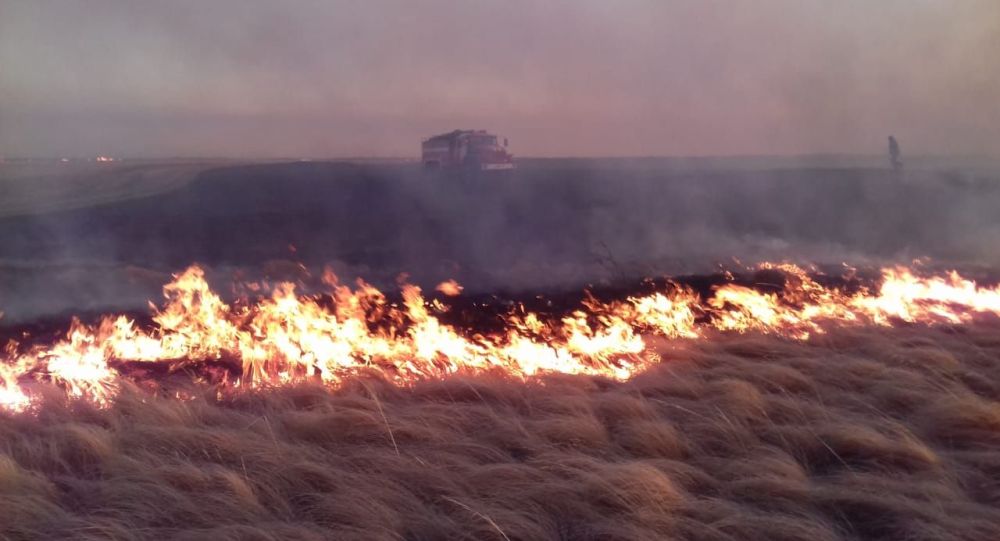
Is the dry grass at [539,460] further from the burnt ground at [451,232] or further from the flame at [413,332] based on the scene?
the burnt ground at [451,232]

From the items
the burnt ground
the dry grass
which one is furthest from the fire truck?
the dry grass

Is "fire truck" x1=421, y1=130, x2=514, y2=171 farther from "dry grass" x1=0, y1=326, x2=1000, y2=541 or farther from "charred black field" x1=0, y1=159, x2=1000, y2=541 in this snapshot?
"dry grass" x1=0, y1=326, x2=1000, y2=541

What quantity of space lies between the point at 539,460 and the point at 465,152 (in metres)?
14.7

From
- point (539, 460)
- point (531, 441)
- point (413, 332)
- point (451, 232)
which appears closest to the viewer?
point (539, 460)

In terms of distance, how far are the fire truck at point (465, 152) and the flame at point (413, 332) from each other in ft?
26.3

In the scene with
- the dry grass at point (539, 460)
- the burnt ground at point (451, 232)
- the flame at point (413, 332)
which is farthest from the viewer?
the burnt ground at point (451, 232)

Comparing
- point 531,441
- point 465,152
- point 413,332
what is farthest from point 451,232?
point 531,441

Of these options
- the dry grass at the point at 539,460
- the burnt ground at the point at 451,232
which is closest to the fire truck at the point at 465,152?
the burnt ground at the point at 451,232

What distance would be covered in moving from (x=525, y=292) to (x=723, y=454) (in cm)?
678

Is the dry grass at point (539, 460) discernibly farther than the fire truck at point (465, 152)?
No

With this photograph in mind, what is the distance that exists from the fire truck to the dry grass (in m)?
12.4

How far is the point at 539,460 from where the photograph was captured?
176 inches

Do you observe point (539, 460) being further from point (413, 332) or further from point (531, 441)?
point (413, 332)

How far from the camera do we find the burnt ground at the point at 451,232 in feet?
40.9
